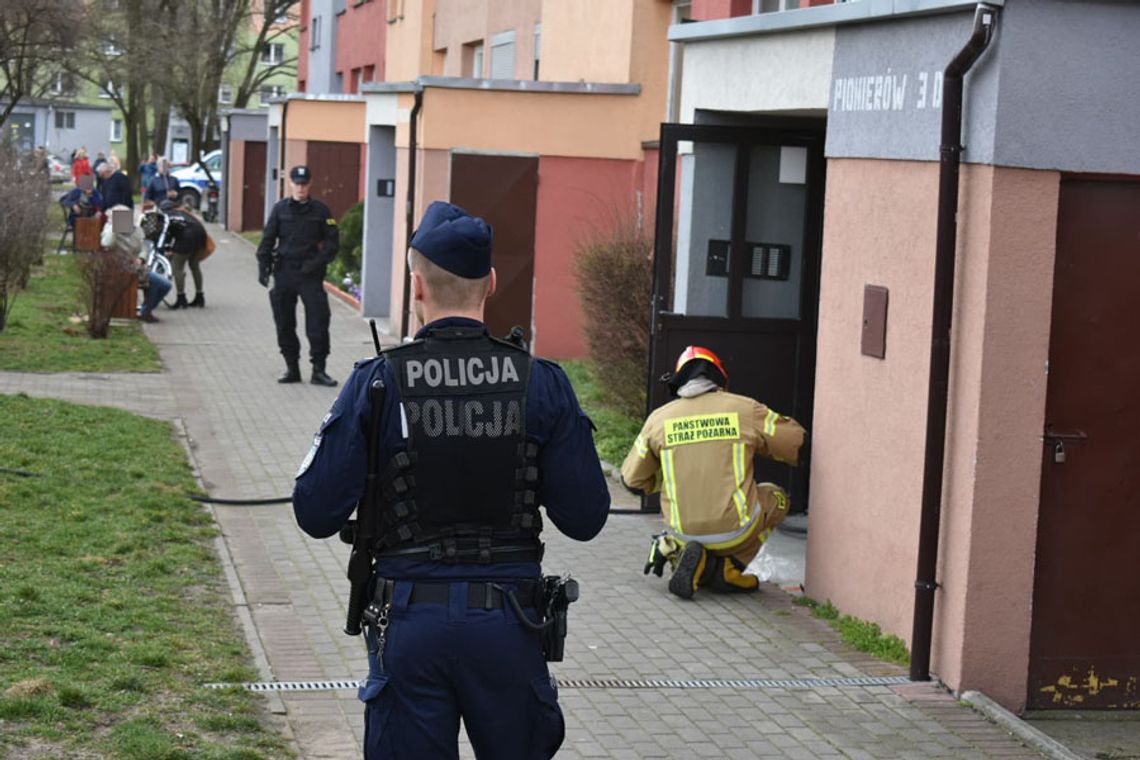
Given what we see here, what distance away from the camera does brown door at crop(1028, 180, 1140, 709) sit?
730 cm

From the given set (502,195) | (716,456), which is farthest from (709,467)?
(502,195)

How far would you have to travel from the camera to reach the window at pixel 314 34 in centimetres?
4656

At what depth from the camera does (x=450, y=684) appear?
4.33 metres

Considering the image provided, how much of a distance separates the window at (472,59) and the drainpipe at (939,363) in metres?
21.1

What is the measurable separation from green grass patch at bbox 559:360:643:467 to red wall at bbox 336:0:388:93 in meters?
21.2

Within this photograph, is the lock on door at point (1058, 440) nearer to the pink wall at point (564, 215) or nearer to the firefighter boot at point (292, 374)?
the firefighter boot at point (292, 374)

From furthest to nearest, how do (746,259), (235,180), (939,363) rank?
(235,180), (746,259), (939,363)

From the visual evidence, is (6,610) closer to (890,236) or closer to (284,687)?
(284,687)

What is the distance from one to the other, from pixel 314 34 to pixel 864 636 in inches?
1630

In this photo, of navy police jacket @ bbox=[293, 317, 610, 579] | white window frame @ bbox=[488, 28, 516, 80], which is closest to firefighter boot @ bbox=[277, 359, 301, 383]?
white window frame @ bbox=[488, 28, 516, 80]

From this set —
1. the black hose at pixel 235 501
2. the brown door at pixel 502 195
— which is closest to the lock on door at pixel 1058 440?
the black hose at pixel 235 501

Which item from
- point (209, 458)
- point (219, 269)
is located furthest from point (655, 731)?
point (219, 269)

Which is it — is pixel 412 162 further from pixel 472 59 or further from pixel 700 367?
pixel 700 367

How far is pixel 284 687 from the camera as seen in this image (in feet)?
23.0
